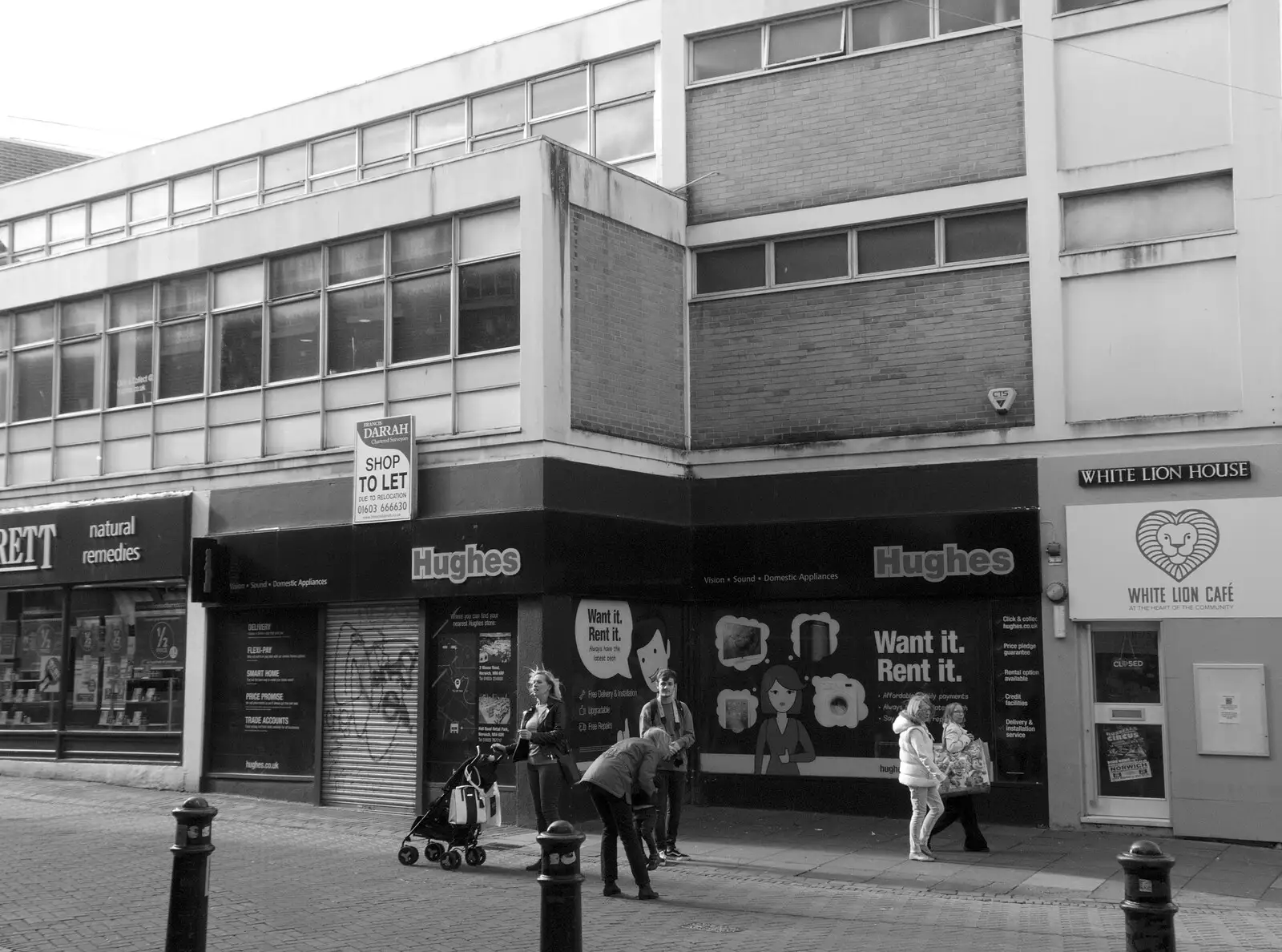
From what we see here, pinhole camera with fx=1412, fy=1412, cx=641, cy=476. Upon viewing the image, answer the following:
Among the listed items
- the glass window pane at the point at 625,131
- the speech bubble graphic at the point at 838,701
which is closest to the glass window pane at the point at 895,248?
the glass window pane at the point at 625,131

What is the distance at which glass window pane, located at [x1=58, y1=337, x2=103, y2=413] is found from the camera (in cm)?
1952

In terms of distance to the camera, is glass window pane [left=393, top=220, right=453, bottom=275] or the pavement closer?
the pavement

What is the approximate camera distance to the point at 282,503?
17.1 metres

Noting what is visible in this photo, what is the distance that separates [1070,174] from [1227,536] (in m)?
4.34

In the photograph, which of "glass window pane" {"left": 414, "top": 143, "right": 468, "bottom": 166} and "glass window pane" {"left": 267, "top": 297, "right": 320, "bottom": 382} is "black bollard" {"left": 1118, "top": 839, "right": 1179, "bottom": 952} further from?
"glass window pane" {"left": 414, "top": 143, "right": 468, "bottom": 166}

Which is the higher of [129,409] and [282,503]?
[129,409]

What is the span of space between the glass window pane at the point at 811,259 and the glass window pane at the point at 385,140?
6.92m

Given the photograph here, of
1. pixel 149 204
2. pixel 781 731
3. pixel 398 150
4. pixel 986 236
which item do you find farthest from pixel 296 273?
pixel 149 204

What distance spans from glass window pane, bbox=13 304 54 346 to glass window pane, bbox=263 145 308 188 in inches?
182

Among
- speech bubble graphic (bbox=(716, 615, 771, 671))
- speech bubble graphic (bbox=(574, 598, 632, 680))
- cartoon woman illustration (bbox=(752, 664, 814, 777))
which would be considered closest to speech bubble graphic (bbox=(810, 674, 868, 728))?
cartoon woman illustration (bbox=(752, 664, 814, 777))

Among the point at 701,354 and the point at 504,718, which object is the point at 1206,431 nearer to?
the point at 701,354

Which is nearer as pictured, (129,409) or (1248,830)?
(1248,830)

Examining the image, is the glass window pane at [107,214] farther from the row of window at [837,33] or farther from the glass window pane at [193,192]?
the row of window at [837,33]

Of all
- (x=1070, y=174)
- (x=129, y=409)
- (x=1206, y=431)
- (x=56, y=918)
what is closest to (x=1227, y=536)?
(x=1206, y=431)
